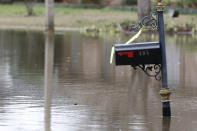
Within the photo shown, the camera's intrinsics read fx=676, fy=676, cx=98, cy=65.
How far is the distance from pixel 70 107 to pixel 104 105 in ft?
1.91

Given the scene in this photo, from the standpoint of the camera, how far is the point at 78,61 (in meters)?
18.2

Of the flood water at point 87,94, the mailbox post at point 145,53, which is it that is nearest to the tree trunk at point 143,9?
the flood water at point 87,94

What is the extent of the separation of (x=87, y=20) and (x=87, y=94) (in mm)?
29906

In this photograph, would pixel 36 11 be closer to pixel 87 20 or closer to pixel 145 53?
pixel 87 20

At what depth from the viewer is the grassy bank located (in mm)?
36031

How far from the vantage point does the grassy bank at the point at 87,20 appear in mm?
36031

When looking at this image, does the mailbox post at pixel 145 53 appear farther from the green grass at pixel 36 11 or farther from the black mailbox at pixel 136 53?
the green grass at pixel 36 11

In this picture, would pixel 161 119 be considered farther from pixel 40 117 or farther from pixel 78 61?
pixel 78 61

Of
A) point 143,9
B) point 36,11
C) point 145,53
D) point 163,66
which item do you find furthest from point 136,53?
point 36,11

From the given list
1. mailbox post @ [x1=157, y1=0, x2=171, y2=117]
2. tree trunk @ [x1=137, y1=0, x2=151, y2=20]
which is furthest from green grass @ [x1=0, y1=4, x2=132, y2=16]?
mailbox post @ [x1=157, y1=0, x2=171, y2=117]

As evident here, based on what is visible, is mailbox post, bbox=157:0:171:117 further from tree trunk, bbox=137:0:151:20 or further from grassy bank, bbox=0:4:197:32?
grassy bank, bbox=0:4:197:32

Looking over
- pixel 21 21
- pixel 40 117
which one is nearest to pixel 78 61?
pixel 40 117

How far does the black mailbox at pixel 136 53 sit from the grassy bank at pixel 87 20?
2605 cm

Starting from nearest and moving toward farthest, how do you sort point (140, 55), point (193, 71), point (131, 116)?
1. point (140, 55)
2. point (131, 116)
3. point (193, 71)
